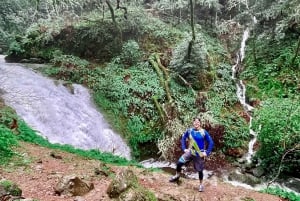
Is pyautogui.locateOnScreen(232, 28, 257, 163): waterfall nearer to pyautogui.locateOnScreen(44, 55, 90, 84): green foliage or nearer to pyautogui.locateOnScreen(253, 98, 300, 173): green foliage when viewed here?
pyautogui.locateOnScreen(253, 98, 300, 173): green foliage

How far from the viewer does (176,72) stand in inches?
695

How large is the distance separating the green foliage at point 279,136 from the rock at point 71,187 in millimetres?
7387

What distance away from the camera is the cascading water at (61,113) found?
1322cm

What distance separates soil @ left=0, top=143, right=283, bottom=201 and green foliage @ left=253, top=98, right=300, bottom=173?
8.90ft

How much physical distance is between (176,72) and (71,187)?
11.4 metres

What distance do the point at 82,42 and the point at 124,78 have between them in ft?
13.5

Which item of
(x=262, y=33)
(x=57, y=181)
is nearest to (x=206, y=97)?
(x=262, y=33)

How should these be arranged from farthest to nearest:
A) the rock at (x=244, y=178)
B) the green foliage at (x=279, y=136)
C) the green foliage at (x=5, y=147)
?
the rock at (x=244, y=178), the green foliage at (x=279, y=136), the green foliage at (x=5, y=147)

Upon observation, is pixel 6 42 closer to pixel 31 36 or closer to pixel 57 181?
pixel 31 36

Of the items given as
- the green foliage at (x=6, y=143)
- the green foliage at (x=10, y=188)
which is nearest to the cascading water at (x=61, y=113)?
the green foliage at (x=6, y=143)

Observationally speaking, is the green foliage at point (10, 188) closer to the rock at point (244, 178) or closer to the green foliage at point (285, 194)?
the green foliage at point (285, 194)

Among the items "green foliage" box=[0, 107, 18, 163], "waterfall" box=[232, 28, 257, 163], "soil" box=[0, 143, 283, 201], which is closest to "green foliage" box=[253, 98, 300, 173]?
"waterfall" box=[232, 28, 257, 163]

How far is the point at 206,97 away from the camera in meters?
16.7

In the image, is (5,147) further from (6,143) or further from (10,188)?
(10,188)
